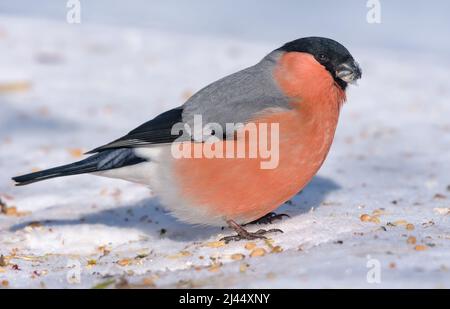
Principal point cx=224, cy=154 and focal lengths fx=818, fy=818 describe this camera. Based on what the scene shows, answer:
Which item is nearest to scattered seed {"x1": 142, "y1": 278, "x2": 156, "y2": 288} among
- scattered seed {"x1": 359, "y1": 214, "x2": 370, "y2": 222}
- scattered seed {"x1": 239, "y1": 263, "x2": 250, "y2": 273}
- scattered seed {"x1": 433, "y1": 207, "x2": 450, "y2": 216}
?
scattered seed {"x1": 239, "y1": 263, "x2": 250, "y2": 273}

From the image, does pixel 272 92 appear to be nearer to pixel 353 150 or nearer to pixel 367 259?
pixel 367 259

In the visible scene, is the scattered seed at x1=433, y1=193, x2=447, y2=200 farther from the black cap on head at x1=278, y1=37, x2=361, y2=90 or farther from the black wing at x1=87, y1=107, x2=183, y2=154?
the black wing at x1=87, y1=107, x2=183, y2=154

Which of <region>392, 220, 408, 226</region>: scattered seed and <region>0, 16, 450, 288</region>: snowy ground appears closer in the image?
<region>0, 16, 450, 288</region>: snowy ground

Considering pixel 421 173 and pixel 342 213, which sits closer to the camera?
pixel 342 213

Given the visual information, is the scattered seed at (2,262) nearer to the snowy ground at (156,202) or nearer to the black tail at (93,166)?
the snowy ground at (156,202)

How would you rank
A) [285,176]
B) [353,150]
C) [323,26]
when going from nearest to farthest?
1. [285,176]
2. [353,150]
3. [323,26]
